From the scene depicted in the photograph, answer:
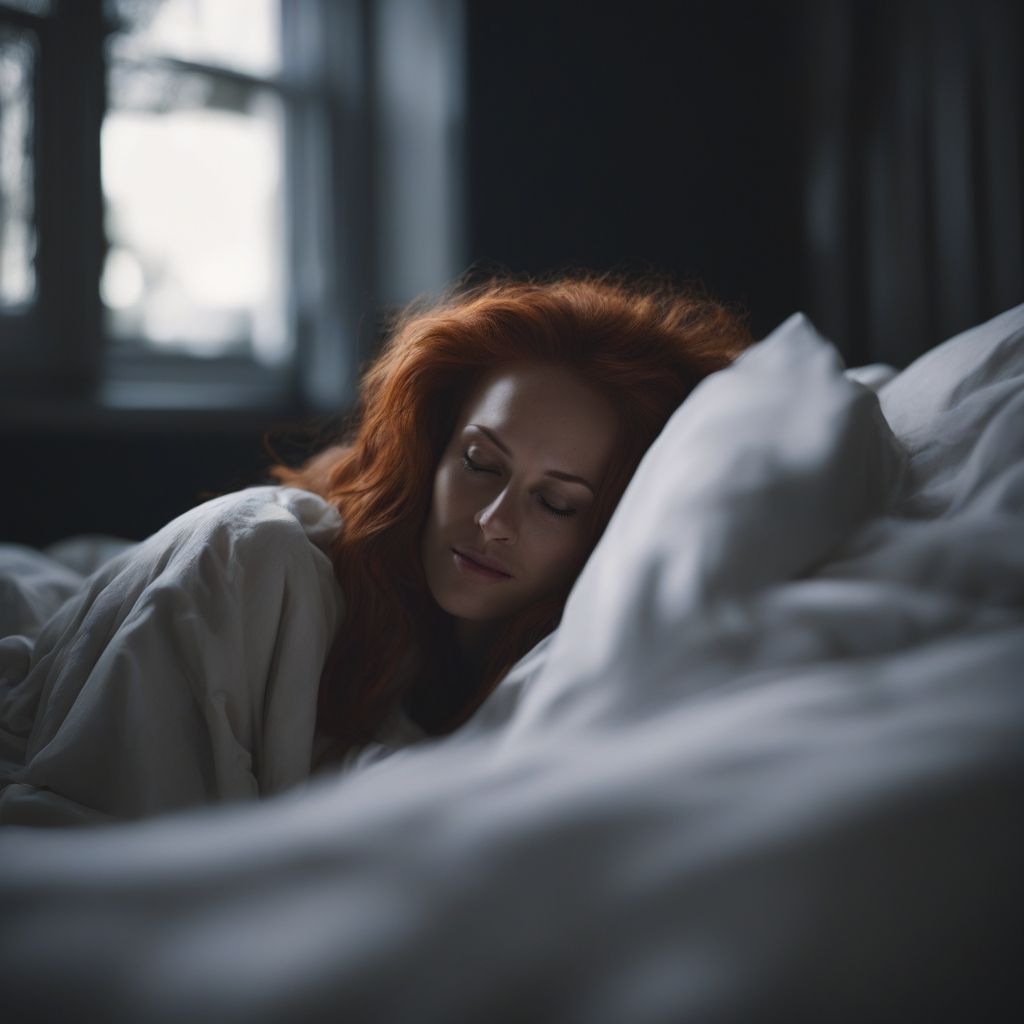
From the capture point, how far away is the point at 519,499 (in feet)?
A: 3.65

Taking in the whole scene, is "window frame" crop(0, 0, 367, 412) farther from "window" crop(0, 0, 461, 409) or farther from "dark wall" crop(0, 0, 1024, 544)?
"dark wall" crop(0, 0, 1024, 544)

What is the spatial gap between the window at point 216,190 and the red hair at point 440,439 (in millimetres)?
1548

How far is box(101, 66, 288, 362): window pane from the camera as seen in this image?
278 centimetres

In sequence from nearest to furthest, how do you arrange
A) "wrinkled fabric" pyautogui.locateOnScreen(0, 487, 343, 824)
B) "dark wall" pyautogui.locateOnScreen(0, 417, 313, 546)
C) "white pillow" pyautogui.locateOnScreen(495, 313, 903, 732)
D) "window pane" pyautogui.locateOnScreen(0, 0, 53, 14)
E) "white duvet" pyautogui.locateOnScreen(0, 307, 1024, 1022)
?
"white duvet" pyautogui.locateOnScreen(0, 307, 1024, 1022) < "white pillow" pyautogui.locateOnScreen(495, 313, 903, 732) < "wrinkled fabric" pyautogui.locateOnScreen(0, 487, 343, 824) < "dark wall" pyautogui.locateOnScreen(0, 417, 313, 546) < "window pane" pyautogui.locateOnScreen(0, 0, 53, 14)

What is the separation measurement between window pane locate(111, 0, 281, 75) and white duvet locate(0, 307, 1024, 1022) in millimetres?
2645

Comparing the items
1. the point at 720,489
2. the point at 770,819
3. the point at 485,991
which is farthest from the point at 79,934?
the point at 720,489

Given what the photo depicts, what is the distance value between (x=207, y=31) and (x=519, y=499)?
2.34 m

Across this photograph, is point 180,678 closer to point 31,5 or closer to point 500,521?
point 500,521

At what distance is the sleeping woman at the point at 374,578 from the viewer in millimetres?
904

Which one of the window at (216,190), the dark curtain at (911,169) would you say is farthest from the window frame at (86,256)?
the dark curtain at (911,169)

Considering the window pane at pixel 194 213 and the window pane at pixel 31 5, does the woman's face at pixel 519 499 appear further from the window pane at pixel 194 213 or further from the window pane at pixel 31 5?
the window pane at pixel 31 5

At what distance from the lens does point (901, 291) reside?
7.54 ft

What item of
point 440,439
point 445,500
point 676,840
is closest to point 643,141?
point 440,439

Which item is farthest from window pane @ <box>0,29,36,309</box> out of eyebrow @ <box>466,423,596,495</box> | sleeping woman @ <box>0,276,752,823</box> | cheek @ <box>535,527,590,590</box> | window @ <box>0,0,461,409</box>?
cheek @ <box>535,527,590,590</box>
